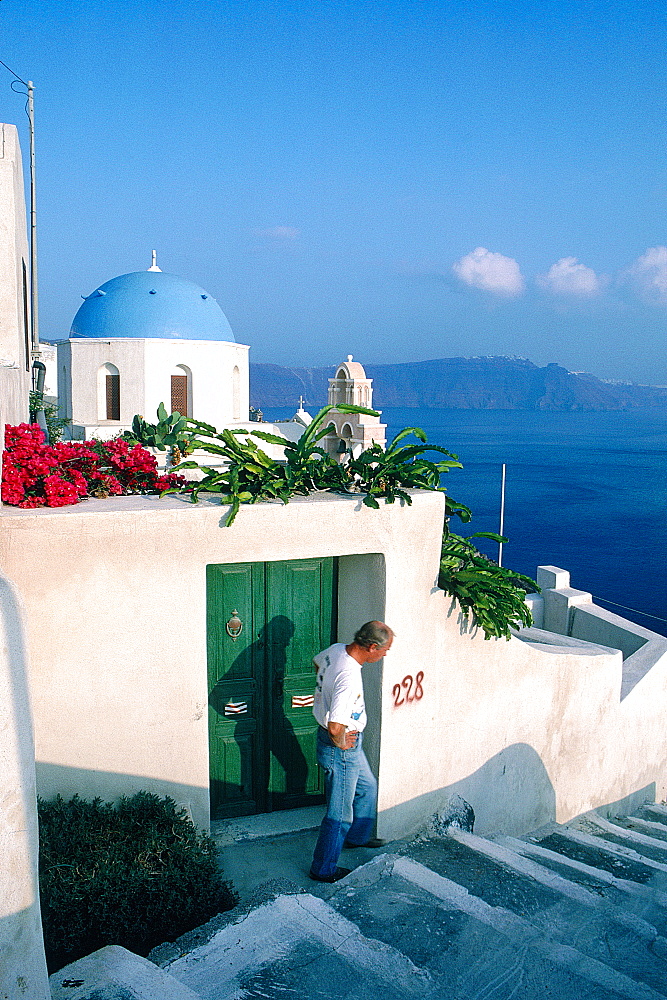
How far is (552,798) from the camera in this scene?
250 inches

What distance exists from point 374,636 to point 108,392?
74.9ft

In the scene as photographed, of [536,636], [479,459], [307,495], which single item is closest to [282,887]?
[307,495]

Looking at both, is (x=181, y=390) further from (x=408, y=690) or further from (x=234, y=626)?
(x=408, y=690)

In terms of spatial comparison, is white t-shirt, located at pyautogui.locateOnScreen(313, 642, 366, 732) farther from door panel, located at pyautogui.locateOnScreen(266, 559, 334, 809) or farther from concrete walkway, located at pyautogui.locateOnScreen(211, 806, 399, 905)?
concrete walkway, located at pyautogui.locateOnScreen(211, 806, 399, 905)

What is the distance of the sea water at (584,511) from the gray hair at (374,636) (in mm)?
6680

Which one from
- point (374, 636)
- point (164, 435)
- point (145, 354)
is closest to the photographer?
point (374, 636)

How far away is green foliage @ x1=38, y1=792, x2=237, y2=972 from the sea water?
7485mm

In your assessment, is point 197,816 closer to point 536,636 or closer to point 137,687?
point 137,687

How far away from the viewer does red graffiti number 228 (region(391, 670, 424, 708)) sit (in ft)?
16.7

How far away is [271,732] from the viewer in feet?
17.2

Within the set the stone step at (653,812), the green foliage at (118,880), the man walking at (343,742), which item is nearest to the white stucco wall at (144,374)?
the stone step at (653,812)

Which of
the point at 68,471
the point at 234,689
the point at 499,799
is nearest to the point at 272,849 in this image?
the point at 234,689

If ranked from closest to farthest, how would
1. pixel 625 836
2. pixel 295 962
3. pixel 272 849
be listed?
pixel 295 962 < pixel 272 849 < pixel 625 836

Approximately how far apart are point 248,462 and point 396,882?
8.38 feet
